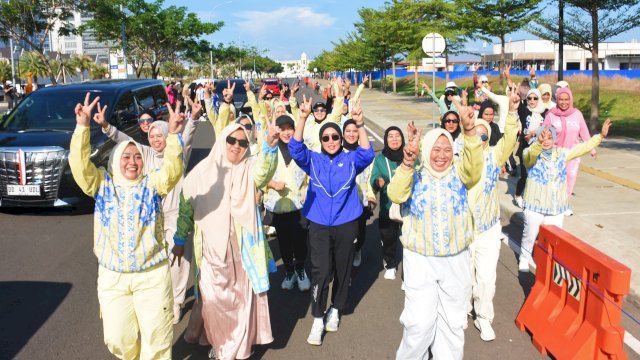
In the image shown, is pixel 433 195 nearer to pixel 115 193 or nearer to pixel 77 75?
pixel 115 193

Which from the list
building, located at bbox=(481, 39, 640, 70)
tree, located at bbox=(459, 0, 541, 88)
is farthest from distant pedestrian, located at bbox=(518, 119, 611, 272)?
building, located at bbox=(481, 39, 640, 70)

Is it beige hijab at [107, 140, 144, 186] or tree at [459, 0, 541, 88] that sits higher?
tree at [459, 0, 541, 88]

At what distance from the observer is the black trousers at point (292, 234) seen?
5680mm

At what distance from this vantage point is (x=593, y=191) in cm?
956

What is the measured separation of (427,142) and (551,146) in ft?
7.58

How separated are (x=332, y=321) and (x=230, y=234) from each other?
52.0 inches

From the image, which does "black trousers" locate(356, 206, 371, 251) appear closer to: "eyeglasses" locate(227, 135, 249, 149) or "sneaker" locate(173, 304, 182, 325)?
"sneaker" locate(173, 304, 182, 325)

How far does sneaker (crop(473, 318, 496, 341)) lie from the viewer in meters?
4.54

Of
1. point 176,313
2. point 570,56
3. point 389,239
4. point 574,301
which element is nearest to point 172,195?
point 176,313

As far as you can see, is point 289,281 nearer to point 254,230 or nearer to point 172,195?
point 172,195

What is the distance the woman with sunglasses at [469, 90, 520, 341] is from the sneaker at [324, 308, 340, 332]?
1.14 metres

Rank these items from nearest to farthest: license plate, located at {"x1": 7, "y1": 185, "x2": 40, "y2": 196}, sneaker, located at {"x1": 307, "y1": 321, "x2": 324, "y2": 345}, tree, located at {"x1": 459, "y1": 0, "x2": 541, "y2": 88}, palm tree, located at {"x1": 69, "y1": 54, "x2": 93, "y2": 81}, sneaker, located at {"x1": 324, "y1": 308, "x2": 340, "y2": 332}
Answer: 1. sneaker, located at {"x1": 307, "y1": 321, "x2": 324, "y2": 345}
2. sneaker, located at {"x1": 324, "y1": 308, "x2": 340, "y2": 332}
3. license plate, located at {"x1": 7, "y1": 185, "x2": 40, "y2": 196}
4. tree, located at {"x1": 459, "y1": 0, "x2": 541, "y2": 88}
5. palm tree, located at {"x1": 69, "y1": 54, "x2": 93, "y2": 81}

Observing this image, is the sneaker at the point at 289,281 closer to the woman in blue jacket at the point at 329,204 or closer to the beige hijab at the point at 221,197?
the woman in blue jacket at the point at 329,204

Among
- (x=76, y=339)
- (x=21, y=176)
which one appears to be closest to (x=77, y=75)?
(x=21, y=176)
